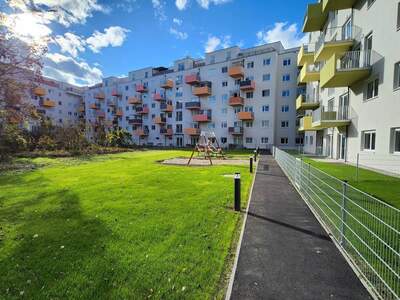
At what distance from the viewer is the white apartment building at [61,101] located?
55.4 meters

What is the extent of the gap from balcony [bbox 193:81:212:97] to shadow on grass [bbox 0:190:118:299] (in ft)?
130

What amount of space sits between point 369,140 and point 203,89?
32366mm

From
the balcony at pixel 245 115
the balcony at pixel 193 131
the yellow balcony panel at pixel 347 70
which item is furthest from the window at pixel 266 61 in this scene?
the yellow balcony panel at pixel 347 70

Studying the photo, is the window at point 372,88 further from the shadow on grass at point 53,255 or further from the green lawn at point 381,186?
the shadow on grass at point 53,255

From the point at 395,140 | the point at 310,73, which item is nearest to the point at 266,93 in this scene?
the point at 310,73

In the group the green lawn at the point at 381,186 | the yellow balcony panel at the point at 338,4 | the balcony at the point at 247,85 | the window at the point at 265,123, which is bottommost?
the green lawn at the point at 381,186

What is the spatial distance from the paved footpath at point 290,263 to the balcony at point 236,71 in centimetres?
3719

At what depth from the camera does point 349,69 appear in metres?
15.2

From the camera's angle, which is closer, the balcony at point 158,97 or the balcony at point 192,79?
the balcony at point 192,79

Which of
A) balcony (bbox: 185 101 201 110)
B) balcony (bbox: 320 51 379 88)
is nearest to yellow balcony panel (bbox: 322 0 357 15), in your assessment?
balcony (bbox: 320 51 379 88)

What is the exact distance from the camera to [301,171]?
8.56 meters

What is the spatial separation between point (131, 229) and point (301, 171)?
6460 millimetres

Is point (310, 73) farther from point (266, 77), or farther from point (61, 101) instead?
point (61, 101)

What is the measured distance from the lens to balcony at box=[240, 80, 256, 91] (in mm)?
39094
